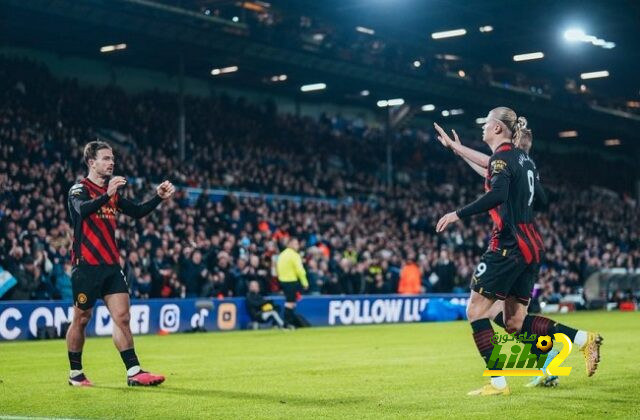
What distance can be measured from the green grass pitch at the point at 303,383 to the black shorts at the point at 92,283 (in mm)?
852

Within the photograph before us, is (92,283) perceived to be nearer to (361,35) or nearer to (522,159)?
(522,159)

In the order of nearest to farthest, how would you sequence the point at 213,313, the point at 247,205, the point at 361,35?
the point at 213,313 → the point at 247,205 → the point at 361,35

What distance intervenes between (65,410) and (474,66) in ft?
133

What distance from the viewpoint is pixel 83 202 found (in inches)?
398

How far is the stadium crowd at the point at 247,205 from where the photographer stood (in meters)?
24.9

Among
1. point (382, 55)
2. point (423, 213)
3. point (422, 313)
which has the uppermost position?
point (382, 55)

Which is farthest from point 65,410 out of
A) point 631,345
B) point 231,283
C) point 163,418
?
point 231,283

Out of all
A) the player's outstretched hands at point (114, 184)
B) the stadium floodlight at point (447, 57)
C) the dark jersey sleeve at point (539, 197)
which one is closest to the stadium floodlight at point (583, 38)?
the stadium floodlight at point (447, 57)

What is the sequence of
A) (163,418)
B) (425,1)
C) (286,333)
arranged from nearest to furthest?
(163,418) < (286,333) < (425,1)

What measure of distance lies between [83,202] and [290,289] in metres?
13.5

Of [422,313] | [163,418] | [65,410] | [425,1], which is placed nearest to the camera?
[163,418]

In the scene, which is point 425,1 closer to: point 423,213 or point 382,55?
point 382,55

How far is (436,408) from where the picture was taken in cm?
837

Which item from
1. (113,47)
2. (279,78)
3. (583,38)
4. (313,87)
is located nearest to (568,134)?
(313,87)
